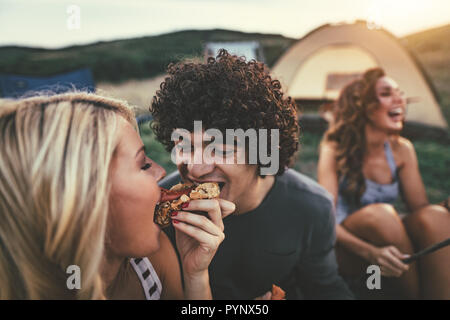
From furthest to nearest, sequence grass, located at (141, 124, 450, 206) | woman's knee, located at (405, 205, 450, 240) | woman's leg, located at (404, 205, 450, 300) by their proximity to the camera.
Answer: grass, located at (141, 124, 450, 206)
woman's knee, located at (405, 205, 450, 240)
woman's leg, located at (404, 205, 450, 300)

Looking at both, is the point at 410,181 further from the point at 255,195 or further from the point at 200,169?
the point at 200,169

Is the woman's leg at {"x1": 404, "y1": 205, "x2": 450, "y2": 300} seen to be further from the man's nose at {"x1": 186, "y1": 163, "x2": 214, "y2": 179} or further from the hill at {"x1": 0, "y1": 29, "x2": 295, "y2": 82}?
the hill at {"x1": 0, "y1": 29, "x2": 295, "y2": 82}

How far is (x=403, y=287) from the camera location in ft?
6.76

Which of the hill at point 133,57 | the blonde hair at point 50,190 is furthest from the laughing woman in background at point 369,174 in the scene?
the hill at point 133,57

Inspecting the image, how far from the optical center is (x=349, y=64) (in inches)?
244

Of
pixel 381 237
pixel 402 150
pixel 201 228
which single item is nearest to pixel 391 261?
pixel 381 237

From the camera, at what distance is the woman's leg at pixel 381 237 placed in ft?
6.56

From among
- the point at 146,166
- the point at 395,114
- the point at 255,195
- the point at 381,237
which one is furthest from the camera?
the point at 395,114

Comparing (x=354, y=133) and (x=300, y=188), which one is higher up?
(x=354, y=133)

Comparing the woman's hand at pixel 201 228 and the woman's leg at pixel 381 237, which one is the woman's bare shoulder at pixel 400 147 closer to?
the woman's leg at pixel 381 237

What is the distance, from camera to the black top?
5.05ft

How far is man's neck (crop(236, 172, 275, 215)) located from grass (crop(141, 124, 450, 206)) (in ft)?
8.27

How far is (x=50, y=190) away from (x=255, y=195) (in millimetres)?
939

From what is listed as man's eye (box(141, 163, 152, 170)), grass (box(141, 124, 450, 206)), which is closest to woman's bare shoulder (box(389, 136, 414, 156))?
grass (box(141, 124, 450, 206))
